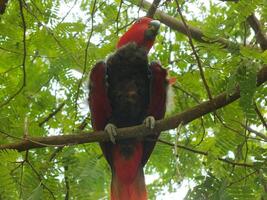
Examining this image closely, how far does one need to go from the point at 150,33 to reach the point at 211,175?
161cm

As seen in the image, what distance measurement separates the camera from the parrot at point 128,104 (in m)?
3.46

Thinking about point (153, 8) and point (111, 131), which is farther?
point (153, 8)

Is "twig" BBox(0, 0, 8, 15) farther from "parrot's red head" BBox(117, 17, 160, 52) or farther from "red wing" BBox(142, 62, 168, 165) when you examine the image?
"red wing" BBox(142, 62, 168, 165)

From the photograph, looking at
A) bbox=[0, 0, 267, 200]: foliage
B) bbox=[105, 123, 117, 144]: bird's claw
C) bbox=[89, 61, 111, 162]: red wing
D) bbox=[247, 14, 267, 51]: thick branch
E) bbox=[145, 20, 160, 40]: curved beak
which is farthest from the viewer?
bbox=[247, 14, 267, 51]: thick branch

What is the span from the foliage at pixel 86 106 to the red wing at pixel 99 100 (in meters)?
0.08

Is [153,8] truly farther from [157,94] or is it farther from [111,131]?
[111,131]

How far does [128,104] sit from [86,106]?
1.12 ft

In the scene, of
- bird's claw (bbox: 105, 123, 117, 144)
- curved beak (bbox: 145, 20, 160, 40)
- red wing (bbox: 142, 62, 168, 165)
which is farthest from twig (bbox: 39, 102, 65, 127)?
curved beak (bbox: 145, 20, 160, 40)

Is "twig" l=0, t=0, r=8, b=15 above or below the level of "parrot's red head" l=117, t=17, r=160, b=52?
above

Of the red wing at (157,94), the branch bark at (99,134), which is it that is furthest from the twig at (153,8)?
the branch bark at (99,134)

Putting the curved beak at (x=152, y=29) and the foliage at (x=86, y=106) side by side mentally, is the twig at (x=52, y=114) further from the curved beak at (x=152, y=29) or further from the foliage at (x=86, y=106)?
the curved beak at (x=152, y=29)

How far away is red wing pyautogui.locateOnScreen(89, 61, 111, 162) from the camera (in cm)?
338

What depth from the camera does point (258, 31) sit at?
3.95 metres

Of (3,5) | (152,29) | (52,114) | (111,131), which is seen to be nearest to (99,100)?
(111,131)
